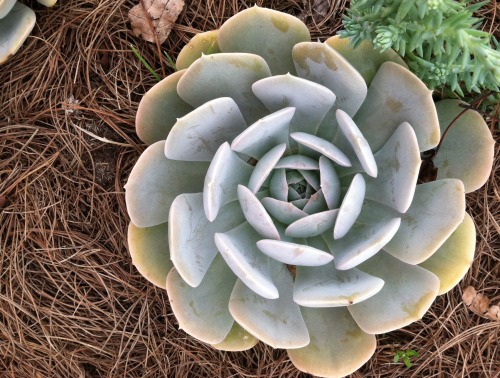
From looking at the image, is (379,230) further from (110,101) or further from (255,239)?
(110,101)

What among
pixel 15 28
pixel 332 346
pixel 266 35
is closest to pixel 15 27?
pixel 15 28

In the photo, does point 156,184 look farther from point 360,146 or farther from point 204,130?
point 360,146

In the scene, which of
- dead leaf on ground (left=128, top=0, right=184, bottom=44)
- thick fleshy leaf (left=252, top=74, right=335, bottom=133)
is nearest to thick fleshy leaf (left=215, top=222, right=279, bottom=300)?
thick fleshy leaf (left=252, top=74, right=335, bottom=133)

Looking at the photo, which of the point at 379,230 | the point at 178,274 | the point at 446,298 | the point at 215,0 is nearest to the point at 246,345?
the point at 178,274

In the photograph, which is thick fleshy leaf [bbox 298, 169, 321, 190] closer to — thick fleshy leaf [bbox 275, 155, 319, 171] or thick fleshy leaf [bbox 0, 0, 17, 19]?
thick fleshy leaf [bbox 275, 155, 319, 171]

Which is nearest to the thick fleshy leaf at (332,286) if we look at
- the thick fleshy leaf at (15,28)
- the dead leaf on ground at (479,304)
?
the dead leaf on ground at (479,304)

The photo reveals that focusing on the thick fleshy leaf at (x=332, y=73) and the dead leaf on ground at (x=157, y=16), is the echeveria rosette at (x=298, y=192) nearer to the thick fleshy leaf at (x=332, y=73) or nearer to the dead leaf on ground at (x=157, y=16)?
the thick fleshy leaf at (x=332, y=73)
